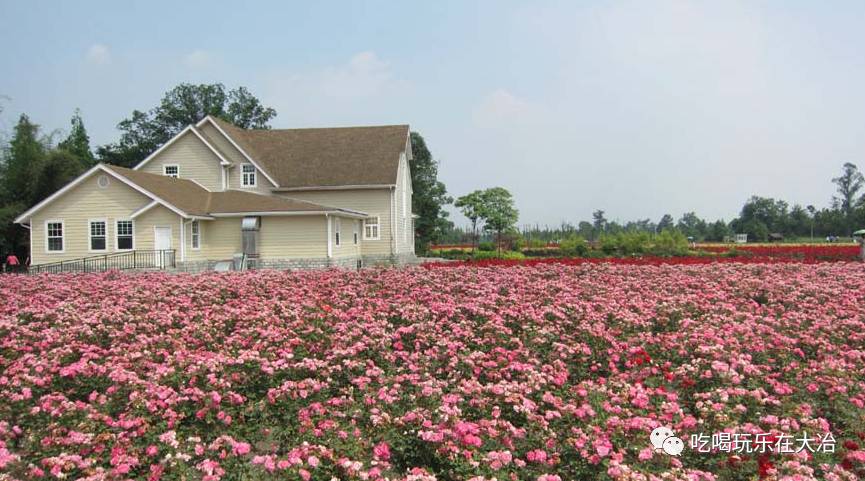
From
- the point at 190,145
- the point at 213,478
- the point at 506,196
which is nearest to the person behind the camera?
the point at 213,478

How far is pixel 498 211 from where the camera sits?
131 ft

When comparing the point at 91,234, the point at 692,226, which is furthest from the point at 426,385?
the point at 692,226

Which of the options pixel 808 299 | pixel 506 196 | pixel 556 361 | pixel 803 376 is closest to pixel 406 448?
pixel 556 361

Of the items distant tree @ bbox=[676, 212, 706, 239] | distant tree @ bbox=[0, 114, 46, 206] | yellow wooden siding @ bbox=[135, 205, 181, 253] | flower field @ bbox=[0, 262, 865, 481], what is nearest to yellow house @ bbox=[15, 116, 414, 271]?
yellow wooden siding @ bbox=[135, 205, 181, 253]

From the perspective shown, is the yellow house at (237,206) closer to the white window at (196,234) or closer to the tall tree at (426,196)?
the white window at (196,234)

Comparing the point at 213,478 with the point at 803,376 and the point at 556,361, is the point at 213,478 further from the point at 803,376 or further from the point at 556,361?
the point at 803,376

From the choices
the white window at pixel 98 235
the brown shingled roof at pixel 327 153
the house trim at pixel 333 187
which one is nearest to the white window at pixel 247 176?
the brown shingled roof at pixel 327 153

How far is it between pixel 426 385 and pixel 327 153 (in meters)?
28.9

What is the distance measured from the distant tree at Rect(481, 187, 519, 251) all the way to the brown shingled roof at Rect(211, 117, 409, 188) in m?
9.16

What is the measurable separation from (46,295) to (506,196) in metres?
33.2

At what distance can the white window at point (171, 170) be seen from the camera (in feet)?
98.5

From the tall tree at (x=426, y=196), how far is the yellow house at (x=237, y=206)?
38.9 ft

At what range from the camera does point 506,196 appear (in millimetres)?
40312

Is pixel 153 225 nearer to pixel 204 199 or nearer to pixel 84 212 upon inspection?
pixel 84 212
